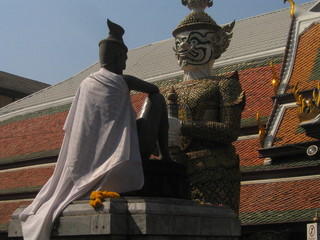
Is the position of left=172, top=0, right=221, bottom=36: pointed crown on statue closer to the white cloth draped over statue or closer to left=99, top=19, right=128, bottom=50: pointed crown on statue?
left=99, top=19, right=128, bottom=50: pointed crown on statue

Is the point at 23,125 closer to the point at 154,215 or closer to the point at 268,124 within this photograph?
the point at 268,124

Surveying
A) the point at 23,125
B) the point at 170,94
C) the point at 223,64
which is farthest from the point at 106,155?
the point at 23,125

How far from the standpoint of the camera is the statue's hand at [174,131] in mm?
7812

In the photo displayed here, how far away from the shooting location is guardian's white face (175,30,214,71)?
8852mm

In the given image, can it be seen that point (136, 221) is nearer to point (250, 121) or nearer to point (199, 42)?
point (199, 42)

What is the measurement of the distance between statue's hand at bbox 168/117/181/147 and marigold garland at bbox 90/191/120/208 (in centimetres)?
205

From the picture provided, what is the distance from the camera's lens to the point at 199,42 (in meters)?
8.84

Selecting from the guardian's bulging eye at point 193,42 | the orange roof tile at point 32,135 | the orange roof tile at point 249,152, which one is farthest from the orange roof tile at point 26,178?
the guardian's bulging eye at point 193,42

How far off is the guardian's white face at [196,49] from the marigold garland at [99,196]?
3.38m

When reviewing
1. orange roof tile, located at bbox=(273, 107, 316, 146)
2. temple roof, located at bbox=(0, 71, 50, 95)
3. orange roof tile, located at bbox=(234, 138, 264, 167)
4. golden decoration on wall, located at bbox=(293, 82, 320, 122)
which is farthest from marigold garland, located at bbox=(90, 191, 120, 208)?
temple roof, located at bbox=(0, 71, 50, 95)

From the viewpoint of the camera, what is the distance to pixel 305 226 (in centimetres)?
1099

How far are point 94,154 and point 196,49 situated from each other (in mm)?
3109

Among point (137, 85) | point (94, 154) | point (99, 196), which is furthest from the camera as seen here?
point (137, 85)

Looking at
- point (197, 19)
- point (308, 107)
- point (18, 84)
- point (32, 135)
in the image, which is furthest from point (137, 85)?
point (18, 84)
